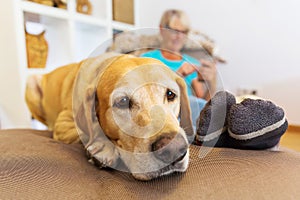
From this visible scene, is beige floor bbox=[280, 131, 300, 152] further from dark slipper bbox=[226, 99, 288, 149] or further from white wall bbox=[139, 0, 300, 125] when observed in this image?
dark slipper bbox=[226, 99, 288, 149]

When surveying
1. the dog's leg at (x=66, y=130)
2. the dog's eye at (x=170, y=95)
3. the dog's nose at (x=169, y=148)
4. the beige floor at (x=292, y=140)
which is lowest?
the beige floor at (x=292, y=140)

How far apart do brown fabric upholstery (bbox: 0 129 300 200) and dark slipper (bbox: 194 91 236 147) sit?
2 cm

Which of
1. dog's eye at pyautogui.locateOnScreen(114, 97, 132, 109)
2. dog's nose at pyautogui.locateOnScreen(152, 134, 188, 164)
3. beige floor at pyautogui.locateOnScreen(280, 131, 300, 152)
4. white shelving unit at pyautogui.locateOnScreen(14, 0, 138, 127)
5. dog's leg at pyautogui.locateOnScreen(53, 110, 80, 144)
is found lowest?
beige floor at pyautogui.locateOnScreen(280, 131, 300, 152)

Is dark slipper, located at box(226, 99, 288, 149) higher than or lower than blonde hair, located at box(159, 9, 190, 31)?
lower

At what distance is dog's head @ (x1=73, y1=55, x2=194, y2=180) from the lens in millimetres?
470

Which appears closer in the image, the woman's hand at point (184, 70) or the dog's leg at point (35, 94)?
the woman's hand at point (184, 70)

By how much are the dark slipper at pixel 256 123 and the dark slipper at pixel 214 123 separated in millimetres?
20

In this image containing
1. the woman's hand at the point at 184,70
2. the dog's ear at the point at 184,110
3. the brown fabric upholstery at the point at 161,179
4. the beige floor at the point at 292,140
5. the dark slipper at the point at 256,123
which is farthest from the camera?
the beige floor at the point at 292,140

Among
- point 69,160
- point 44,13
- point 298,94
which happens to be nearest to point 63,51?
point 44,13

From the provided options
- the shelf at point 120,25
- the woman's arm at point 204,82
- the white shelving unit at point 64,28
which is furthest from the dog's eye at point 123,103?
the shelf at point 120,25

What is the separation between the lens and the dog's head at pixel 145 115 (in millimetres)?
469

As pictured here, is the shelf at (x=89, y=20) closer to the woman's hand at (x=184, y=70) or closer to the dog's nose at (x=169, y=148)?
the woman's hand at (x=184, y=70)

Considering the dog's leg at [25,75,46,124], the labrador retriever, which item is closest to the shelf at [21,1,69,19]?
the dog's leg at [25,75,46,124]

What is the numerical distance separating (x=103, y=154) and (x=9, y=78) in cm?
108
